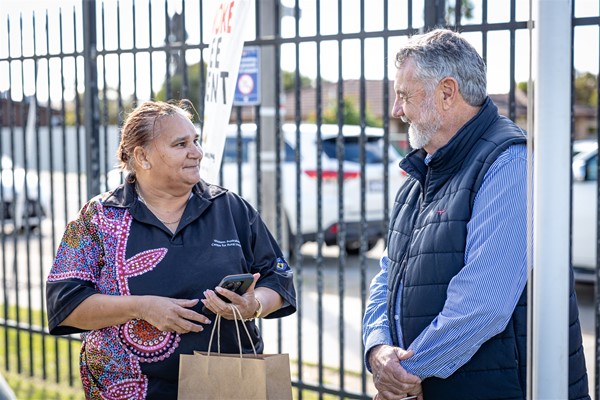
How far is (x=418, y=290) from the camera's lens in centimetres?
255

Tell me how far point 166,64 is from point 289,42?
970 millimetres

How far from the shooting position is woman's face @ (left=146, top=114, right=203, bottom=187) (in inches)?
115

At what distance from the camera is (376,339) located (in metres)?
2.74

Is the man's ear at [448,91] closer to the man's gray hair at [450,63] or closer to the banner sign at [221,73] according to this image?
the man's gray hair at [450,63]

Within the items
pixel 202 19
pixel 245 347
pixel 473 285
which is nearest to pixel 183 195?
pixel 245 347

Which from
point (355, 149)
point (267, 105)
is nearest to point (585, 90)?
point (355, 149)

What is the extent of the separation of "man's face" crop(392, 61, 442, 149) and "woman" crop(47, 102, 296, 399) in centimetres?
72

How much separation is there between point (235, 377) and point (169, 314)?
0.36 meters

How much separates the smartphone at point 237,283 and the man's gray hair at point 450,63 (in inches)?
32.9

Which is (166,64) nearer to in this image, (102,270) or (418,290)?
(102,270)

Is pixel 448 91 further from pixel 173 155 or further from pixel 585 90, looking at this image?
pixel 585 90

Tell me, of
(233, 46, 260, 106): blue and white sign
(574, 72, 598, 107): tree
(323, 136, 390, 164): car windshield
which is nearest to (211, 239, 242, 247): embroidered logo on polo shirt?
(233, 46, 260, 106): blue and white sign

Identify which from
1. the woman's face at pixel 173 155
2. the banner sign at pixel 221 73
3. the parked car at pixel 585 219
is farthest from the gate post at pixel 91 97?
the parked car at pixel 585 219

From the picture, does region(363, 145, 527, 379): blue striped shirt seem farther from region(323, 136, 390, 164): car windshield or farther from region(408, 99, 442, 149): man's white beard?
region(323, 136, 390, 164): car windshield
